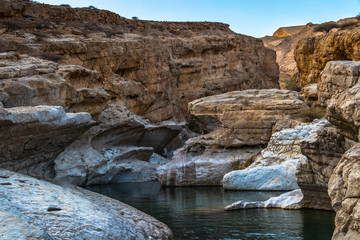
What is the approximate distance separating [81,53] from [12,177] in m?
25.1

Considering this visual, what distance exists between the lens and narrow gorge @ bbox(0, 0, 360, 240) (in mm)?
8852

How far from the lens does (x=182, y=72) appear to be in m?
45.5

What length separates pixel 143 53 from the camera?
132ft

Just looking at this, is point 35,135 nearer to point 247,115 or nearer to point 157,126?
point 247,115

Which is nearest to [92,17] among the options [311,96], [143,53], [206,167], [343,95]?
[143,53]

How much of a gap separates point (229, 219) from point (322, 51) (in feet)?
67.3

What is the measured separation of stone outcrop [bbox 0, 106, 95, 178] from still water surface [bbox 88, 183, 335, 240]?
3547 mm

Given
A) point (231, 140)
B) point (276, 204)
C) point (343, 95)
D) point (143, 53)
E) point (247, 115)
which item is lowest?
point (276, 204)

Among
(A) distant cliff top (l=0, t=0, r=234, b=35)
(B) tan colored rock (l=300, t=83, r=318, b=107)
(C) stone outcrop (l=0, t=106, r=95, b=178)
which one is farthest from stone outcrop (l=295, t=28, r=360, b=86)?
(A) distant cliff top (l=0, t=0, r=234, b=35)

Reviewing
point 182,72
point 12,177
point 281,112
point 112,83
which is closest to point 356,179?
point 12,177

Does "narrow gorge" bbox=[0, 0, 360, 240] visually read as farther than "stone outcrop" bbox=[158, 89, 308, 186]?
No

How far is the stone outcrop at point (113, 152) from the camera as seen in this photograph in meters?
24.3

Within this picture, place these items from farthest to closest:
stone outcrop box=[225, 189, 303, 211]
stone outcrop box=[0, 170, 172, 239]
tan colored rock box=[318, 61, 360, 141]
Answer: stone outcrop box=[225, 189, 303, 211] < tan colored rock box=[318, 61, 360, 141] < stone outcrop box=[0, 170, 172, 239]

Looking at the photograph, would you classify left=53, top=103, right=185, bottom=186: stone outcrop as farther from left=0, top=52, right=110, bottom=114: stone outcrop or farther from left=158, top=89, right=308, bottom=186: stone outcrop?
left=158, top=89, right=308, bottom=186: stone outcrop
